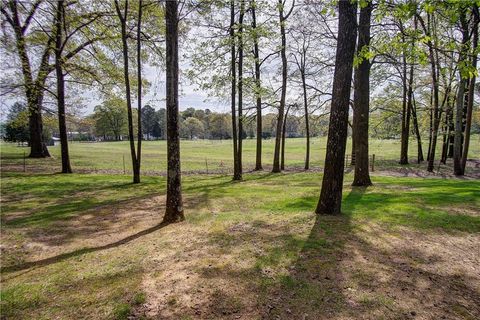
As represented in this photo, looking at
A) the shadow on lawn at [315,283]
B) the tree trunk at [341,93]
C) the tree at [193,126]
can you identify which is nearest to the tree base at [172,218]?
the shadow on lawn at [315,283]

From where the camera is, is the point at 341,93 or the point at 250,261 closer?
the point at 250,261

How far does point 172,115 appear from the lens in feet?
23.8

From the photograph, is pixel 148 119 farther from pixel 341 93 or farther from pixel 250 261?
pixel 250 261

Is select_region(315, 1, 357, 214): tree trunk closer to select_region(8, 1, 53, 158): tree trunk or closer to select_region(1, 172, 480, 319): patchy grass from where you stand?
select_region(1, 172, 480, 319): patchy grass

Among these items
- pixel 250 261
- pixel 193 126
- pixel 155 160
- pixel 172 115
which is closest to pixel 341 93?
pixel 172 115

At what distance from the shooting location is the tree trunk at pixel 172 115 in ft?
23.5

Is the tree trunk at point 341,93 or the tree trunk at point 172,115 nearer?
the tree trunk at point 341,93

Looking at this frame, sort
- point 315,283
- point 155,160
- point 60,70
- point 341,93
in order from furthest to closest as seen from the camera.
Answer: point 155,160 → point 60,70 → point 341,93 → point 315,283

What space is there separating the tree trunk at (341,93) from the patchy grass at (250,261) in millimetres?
1210

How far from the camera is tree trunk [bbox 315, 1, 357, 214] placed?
6359 mm

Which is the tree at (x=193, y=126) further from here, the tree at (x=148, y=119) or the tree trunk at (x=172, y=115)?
the tree trunk at (x=172, y=115)

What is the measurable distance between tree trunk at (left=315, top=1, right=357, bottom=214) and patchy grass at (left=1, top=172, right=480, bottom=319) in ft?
3.97

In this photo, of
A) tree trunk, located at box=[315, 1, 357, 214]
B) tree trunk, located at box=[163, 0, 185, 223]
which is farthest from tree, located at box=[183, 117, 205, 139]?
tree trunk, located at box=[315, 1, 357, 214]

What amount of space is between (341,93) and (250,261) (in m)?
4.23
